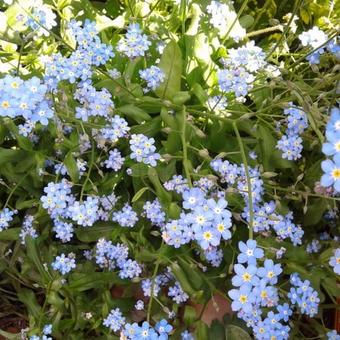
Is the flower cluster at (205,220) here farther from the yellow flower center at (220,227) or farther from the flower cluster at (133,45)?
the flower cluster at (133,45)

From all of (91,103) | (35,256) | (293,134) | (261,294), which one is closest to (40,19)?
(91,103)

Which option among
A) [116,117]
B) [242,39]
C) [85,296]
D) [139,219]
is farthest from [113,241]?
[242,39]

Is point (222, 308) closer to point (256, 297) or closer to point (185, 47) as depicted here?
point (256, 297)

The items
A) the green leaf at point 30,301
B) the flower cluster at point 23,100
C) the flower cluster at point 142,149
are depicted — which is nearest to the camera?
the flower cluster at point 23,100

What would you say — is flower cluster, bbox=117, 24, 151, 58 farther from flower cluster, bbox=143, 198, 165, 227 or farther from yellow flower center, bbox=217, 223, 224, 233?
yellow flower center, bbox=217, 223, 224, 233

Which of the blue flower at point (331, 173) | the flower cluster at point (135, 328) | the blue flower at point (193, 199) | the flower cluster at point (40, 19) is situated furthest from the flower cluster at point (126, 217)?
the blue flower at point (331, 173)

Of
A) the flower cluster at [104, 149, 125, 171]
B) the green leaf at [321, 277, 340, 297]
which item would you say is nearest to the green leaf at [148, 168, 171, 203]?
the flower cluster at [104, 149, 125, 171]

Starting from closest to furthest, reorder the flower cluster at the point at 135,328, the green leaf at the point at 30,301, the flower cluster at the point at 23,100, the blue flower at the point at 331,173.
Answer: the blue flower at the point at 331,173 → the flower cluster at the point at 23,100 → the flower cluster at the point at 135,328 → the green leaf at the point at 30,301
